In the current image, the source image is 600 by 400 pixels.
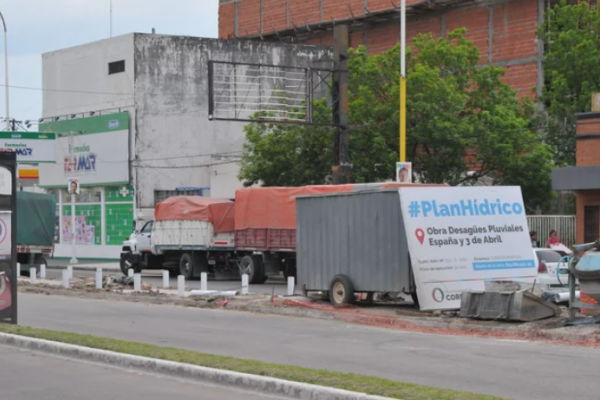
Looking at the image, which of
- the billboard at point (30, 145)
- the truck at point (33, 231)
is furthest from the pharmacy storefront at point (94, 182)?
the truck at point (33, 231)

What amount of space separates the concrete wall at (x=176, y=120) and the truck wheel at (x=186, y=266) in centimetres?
1444

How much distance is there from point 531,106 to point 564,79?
4.11 metres

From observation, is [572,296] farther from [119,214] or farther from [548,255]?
[119,214]

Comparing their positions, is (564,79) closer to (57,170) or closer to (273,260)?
(273,260)

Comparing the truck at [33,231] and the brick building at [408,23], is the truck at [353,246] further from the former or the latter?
the brick building at [408,23]

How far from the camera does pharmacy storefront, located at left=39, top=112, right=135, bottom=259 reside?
1994 inches

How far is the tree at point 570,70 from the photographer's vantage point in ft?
145

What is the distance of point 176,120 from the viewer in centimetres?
5028

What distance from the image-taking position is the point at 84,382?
445 inches

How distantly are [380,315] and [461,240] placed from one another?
230cm

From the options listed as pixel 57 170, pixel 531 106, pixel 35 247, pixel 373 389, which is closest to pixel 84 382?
pixel 373 389

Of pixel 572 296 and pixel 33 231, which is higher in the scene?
pixel 33 231

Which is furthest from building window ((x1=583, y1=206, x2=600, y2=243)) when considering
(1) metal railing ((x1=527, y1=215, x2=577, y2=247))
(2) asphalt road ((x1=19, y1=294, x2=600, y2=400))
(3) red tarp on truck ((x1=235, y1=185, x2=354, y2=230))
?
(2) asphalt road ((x1=19, y1=294, x2=600, y2=400))

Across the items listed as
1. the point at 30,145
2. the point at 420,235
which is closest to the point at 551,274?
the point at 420,235
